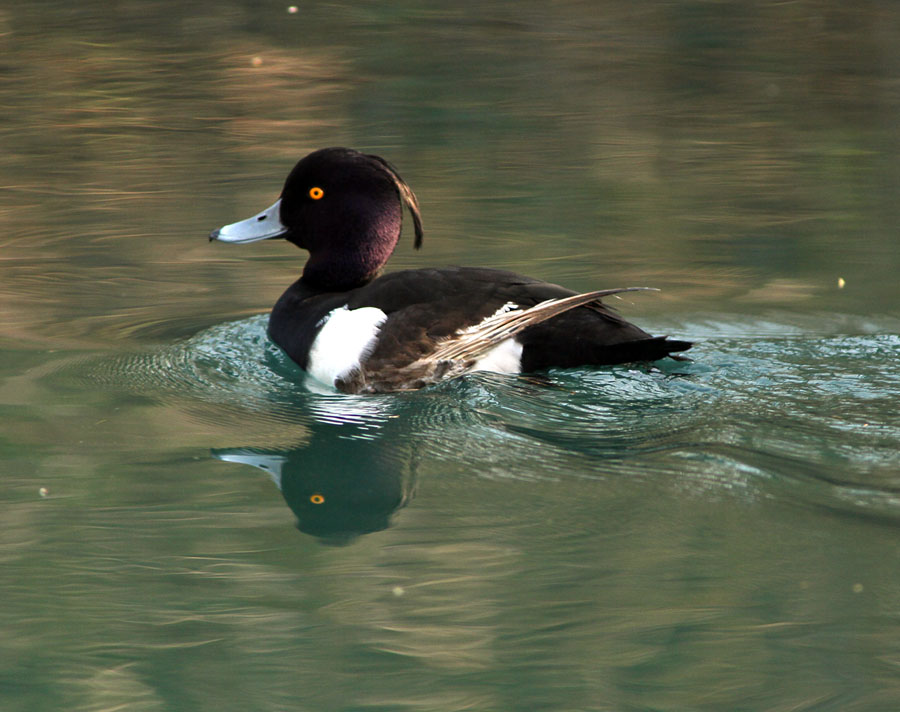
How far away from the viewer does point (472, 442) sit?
436cm

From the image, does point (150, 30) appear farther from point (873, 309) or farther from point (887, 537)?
point (887, 537)

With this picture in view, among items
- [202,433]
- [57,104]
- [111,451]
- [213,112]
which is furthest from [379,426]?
[57,104]

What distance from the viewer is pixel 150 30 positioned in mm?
12125

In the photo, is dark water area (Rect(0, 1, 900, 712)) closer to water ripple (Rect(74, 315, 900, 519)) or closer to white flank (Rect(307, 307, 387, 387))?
water ripple (Rect(74, 315, 900, 519))

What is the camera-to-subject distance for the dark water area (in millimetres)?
3076

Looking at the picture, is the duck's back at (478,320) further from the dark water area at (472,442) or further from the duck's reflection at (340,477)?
the duck's reflection at (340,477)

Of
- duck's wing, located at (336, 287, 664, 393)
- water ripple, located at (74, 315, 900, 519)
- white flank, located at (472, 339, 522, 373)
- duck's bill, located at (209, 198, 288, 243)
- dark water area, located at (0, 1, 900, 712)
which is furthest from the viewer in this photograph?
duck's bill, located at (209, 198, 288, 243)

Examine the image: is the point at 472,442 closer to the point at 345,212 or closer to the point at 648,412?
the point at 648,412

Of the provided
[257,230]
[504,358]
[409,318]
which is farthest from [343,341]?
[257,230]

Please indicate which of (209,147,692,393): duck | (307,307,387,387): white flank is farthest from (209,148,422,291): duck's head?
(307,307,387,387): white flank

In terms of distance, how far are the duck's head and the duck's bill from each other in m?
0.08

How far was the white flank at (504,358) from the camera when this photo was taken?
471cm

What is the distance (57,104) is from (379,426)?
22.1 feet

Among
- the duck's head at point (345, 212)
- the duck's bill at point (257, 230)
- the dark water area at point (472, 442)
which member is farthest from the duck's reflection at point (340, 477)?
the duck's bill at point (257, 230)
